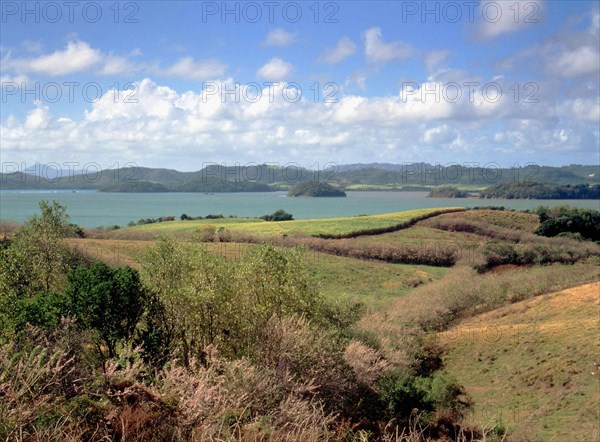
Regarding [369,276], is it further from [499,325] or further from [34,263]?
[34,263]

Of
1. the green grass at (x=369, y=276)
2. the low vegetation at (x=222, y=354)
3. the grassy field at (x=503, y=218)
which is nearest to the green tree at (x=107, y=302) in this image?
the low vegetation at (x=222, y=354)

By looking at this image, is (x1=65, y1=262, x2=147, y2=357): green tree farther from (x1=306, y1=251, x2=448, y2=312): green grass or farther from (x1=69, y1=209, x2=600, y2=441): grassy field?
(x1=306, y1=251, x2=448, y2=312): green grass

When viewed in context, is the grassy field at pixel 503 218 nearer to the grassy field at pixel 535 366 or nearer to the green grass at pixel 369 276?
the green grass at pixel 369 276

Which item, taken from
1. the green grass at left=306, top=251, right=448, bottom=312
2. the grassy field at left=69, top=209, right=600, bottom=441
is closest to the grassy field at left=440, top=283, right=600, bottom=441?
the grassy field at left=69, top=209, right=600, bottom=441

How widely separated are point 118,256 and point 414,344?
3475 cm

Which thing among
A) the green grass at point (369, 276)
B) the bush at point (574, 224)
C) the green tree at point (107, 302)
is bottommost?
the green grass at point (369, 276)

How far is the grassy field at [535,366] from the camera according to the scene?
24641 mm

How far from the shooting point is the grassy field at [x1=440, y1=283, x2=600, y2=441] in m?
24.6

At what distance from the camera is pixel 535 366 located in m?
31.4

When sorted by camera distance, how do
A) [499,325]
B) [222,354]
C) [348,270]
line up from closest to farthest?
[222,354], [499,325], [348,270]

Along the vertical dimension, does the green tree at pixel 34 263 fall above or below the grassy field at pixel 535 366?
above

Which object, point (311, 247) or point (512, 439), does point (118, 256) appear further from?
point (512, 439)

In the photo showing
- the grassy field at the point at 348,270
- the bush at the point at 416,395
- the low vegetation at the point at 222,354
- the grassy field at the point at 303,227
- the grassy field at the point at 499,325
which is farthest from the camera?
the grassy field at the point at 303,227

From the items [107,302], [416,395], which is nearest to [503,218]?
[416,395]
